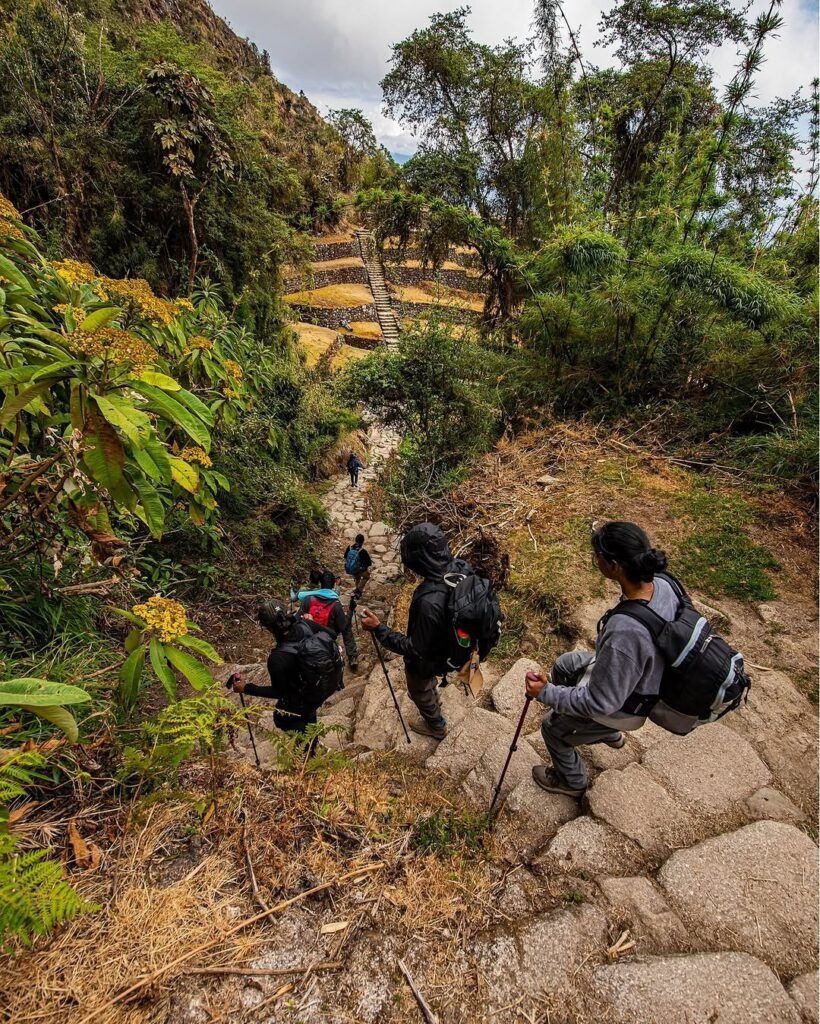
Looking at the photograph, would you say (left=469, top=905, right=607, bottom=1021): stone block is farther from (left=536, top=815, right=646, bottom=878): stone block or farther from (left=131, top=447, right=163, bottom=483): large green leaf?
(left=131, top=447, right=163, bottom=483): large green leaf

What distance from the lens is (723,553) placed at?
4.67 metres

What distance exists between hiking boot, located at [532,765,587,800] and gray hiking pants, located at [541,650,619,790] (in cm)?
3

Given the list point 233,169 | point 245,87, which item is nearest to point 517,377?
point 233,169

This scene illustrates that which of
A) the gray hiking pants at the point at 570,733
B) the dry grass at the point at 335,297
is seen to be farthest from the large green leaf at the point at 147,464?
the dry grass at the point at 335,297

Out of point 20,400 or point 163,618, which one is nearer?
point 20,400

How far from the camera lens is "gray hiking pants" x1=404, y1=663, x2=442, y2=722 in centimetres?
304

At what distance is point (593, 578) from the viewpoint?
4.48 meters

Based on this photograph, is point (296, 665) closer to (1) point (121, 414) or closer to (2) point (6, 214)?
(1) point (121, 414)

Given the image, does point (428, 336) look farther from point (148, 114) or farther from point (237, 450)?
point (148, 114)

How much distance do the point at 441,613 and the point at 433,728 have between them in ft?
3.93

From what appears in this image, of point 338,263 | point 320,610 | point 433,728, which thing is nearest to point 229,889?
point 433,728

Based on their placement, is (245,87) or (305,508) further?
(245,87)

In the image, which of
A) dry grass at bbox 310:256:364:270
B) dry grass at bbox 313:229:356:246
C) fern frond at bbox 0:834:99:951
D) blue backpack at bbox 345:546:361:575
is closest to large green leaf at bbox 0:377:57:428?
fern frond at bbox 0:834:99:951

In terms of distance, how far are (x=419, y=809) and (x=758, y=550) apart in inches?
175
